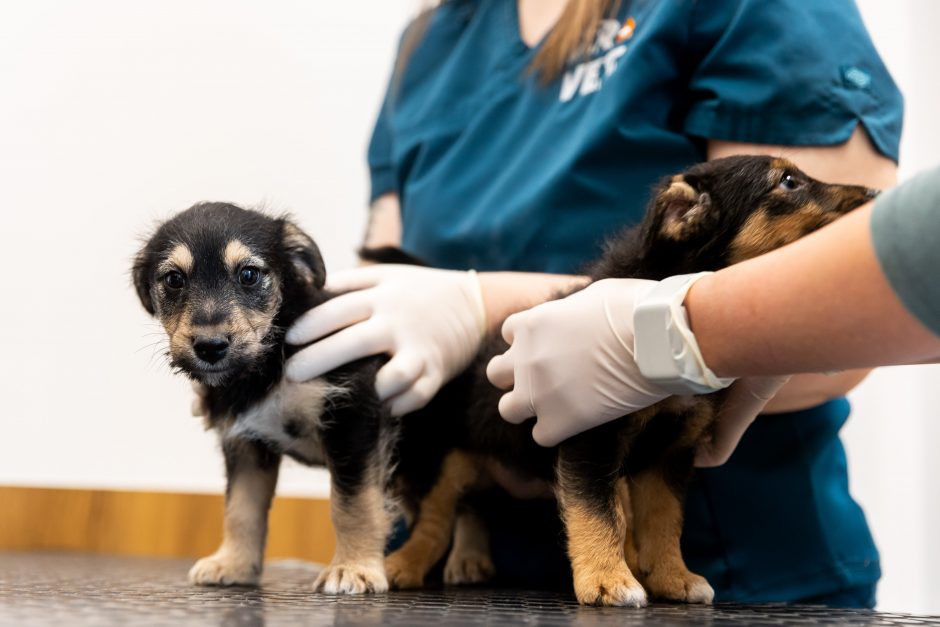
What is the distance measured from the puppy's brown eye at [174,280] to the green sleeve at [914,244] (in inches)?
44.0

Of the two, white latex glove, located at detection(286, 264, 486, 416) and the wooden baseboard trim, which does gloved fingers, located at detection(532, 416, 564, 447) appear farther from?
the wooden baseboard trim

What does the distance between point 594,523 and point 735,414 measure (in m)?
0.36

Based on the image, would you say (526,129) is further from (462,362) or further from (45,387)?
(45,387)

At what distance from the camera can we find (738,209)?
1519 millimetres

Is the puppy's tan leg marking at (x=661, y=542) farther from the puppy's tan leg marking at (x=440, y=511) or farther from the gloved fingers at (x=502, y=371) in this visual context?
the puppy's tan leg marking at (x=440, y=511)

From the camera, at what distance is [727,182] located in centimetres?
153

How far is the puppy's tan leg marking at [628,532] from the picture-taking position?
1.71 m

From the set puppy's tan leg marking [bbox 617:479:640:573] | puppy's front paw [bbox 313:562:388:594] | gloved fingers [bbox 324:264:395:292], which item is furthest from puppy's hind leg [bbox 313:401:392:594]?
puppy's tan leg marking [bbox 617:479:640:573]

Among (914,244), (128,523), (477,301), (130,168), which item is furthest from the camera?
(130,168)

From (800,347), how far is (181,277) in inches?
40.8

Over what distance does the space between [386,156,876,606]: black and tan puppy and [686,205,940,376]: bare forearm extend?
0.98 ft

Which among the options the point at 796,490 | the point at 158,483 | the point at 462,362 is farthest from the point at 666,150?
the point at 158,483

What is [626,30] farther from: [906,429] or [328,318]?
[906,429]

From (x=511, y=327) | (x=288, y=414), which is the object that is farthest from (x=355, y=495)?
(x=511, y=327)
